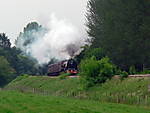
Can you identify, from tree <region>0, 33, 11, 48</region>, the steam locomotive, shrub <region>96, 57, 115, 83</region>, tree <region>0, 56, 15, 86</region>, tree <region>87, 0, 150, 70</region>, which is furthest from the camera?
tree <region>0, 33, 11, 48</region>

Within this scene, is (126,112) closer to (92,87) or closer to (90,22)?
(92,87)

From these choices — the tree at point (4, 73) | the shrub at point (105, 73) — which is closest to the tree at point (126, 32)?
the shrub at point (105, 73)

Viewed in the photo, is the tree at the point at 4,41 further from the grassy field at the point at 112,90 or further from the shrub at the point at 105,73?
the shrub at the point at 105,73

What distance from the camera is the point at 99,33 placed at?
73.3 metres

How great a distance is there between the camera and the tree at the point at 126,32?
57.2m

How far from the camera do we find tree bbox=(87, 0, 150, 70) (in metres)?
57.2

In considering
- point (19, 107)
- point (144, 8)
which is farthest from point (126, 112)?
point (144, 8)

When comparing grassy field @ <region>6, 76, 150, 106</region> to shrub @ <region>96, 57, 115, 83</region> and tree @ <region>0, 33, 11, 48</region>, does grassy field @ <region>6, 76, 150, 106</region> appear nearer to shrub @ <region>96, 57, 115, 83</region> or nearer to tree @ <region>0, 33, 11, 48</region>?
shrub @ <region>96, 57, 115, 83</region>

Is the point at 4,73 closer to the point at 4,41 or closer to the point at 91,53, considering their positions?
the point at 4,41

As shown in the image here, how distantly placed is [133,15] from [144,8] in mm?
1762

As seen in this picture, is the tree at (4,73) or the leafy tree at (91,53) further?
the tree at (4,73)

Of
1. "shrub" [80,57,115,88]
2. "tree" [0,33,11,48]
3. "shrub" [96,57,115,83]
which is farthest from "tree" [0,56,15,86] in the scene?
"shrub" [96,57,115,83]

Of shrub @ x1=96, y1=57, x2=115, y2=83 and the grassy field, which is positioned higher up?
shrub @ x1=96, y1=57, x2=115, y2=83

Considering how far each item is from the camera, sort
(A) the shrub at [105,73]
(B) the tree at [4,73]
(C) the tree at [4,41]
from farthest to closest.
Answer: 1. (C) the tree at [4,41]
2. (B) the tree at [4,73]
3. (A) the shrub at [105,73]
